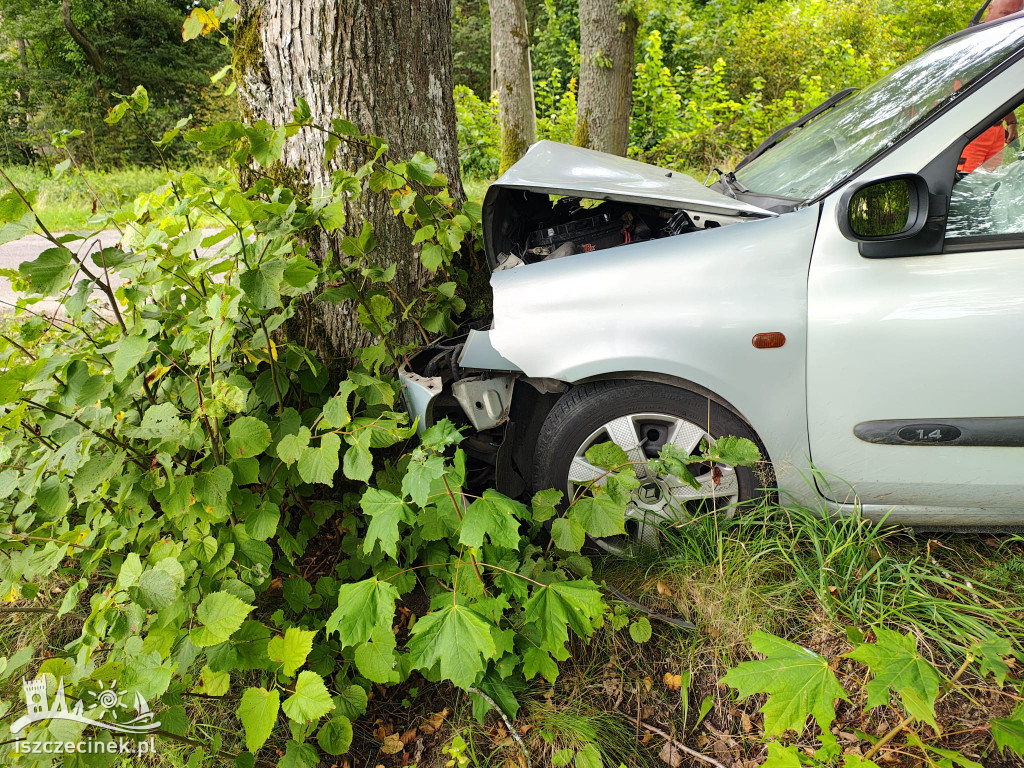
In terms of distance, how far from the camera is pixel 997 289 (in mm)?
1692

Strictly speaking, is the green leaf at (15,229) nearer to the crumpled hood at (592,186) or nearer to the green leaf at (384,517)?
the green leaf at (384,517)

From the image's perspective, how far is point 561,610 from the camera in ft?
5.20

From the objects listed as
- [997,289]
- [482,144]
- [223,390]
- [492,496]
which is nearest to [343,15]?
[223,390]

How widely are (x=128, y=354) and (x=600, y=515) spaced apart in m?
1.36

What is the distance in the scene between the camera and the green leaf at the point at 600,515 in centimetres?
175

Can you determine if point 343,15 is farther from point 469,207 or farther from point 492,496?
point 492,496

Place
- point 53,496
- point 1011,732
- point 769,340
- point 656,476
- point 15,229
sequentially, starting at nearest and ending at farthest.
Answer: point 1011,732 → point 15,229 → point 53,496 → point 769,340 → point 656,476

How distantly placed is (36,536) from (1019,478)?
9.63 ft

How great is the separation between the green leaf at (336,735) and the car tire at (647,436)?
93 cm

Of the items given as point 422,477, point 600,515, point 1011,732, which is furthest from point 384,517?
point 1011,732

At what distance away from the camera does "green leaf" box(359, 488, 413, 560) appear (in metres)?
1.54

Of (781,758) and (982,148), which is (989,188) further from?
(781,758)

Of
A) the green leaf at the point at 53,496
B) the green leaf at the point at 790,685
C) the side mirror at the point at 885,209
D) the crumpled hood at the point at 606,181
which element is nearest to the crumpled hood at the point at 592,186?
the crumpled hood at the point at 606,181

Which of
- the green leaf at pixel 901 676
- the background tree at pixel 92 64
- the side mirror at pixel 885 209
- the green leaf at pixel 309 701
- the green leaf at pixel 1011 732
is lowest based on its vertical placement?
the green leaf at pixel 1011 732
